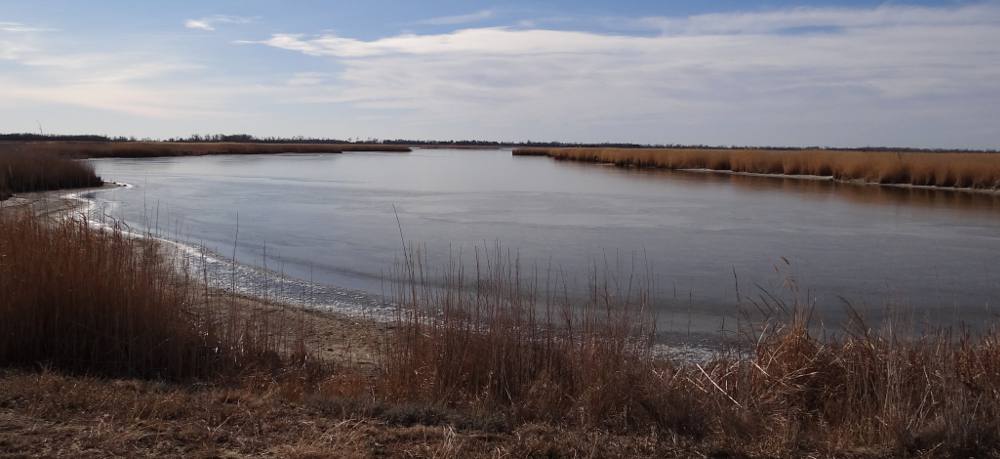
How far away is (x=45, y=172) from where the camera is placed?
22.3m

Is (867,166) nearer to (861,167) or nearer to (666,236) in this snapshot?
(861,167)

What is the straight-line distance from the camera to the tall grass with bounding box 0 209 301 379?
529 centimetres

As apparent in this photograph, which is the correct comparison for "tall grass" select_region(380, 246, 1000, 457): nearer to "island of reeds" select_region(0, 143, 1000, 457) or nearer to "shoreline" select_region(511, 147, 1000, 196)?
"island of reeds" select_region(0, 143, 1000, 457)

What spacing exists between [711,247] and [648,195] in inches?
457

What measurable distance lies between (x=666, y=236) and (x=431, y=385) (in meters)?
9.43

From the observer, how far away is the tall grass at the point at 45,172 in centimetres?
1970

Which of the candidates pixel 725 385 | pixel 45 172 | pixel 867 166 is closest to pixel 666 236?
pixel 725 385

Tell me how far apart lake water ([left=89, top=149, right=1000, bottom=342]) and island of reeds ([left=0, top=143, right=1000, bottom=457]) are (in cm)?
165

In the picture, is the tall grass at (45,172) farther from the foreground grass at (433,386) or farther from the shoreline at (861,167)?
the shoreline at (861,167)

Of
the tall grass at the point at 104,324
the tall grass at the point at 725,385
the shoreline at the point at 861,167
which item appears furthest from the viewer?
the shoreline at the point at 861,167

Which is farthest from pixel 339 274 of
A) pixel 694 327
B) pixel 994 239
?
pixel 994 239

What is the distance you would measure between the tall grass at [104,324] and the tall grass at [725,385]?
1311mm

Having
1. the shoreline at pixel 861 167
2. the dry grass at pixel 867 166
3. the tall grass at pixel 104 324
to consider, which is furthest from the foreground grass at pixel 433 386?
the dry grass at pixel 867 166

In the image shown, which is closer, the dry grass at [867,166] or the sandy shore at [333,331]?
the sandy shore at [333,331]
